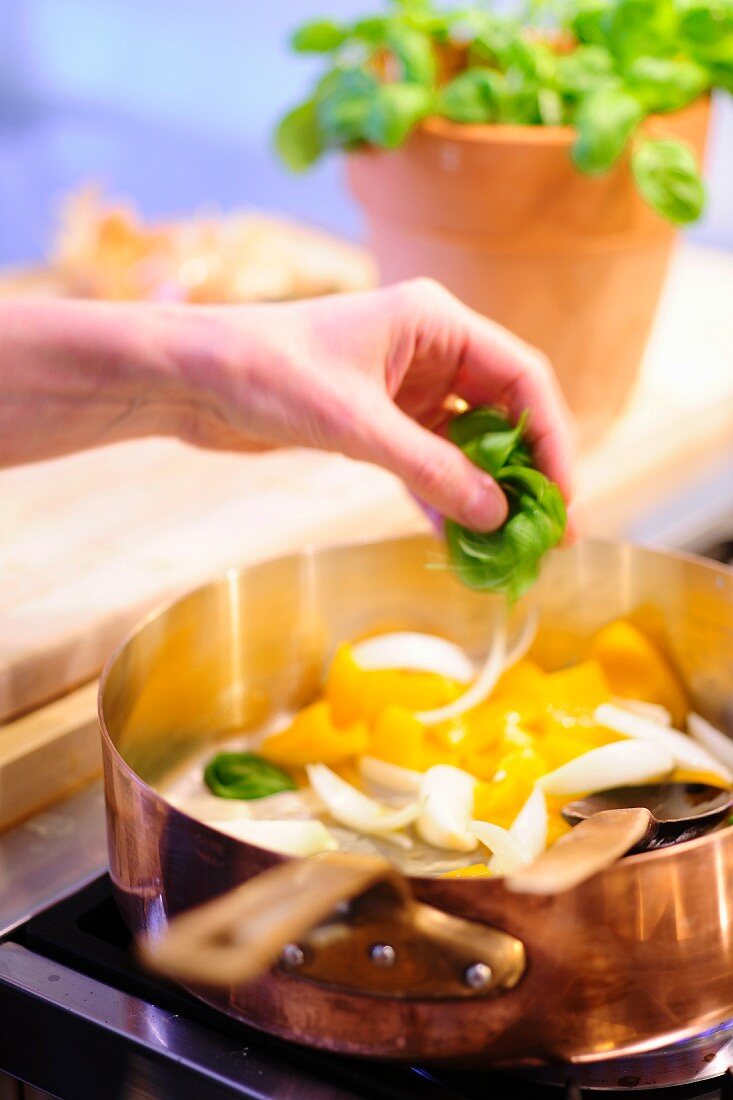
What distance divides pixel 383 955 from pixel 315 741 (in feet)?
0.92

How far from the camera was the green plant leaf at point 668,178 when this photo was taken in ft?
3.19

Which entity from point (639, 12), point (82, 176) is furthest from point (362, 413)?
point (82, 176)

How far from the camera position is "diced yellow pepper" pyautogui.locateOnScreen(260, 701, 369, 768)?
0.77 meters

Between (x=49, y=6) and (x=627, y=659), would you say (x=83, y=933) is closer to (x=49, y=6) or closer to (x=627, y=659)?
(x=627, y=659)

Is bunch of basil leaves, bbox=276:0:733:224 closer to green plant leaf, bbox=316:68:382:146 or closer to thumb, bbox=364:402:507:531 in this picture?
green plant leaf, bbox=316:68:382:146

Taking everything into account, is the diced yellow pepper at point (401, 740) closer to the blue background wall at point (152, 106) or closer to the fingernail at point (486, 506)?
the fingernail at point (486, 506)

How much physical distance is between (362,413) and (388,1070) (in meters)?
0.33

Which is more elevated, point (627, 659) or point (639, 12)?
point (639, 12)

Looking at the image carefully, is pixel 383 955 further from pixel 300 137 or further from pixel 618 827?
pixel 300 137

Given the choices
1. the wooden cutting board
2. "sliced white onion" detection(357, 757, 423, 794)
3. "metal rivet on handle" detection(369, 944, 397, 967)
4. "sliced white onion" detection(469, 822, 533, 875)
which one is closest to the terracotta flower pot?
the wooden cutting board

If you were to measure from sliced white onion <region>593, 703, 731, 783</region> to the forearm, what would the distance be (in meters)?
0.30

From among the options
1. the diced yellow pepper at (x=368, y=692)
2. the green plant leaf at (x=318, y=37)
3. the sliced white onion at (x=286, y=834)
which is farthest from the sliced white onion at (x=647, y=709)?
the green plant leaf at (x=318, y=37)

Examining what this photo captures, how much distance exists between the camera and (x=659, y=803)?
0.68 m

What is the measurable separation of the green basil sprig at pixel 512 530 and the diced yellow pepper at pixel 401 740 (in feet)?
0.28
